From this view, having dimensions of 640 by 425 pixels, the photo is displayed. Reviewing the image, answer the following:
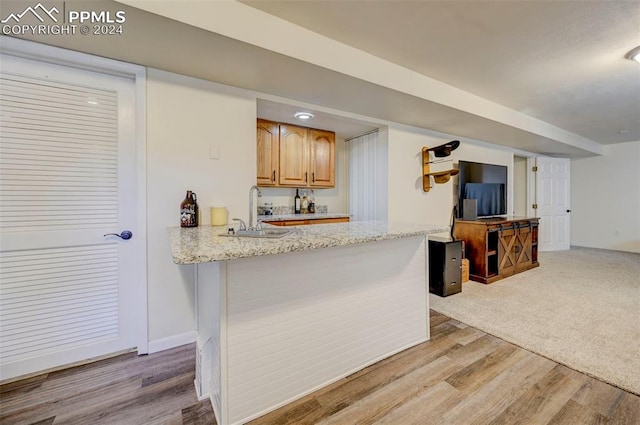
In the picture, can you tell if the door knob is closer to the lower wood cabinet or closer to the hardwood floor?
the hardwood floor

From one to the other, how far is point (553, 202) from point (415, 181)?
427cm

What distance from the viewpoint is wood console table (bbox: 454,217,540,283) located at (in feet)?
11.9

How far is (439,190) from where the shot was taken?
4191mm

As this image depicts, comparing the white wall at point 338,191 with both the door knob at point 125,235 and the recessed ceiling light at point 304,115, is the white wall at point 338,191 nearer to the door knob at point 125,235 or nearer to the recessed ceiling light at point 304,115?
the recessed ceiling light at point 304,115

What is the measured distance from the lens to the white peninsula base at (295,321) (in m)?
1.40

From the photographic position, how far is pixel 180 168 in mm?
2207

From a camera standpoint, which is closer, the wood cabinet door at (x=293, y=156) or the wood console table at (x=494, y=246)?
the wood cabinet door at (x=293, y=156)

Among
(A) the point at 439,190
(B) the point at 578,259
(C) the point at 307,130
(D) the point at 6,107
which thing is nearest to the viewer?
(D) the point at 6,107

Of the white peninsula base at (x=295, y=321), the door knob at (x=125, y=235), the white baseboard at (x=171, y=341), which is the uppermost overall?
the door knob at (x=125, y=235)

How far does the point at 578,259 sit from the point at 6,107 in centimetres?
781

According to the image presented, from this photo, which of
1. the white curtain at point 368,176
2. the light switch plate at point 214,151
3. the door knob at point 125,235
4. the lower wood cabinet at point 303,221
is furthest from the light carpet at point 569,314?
the door knob at point 125,235

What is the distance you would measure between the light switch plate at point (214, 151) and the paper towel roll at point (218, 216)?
0.48 m

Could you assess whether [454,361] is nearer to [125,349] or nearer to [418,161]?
[125,349]

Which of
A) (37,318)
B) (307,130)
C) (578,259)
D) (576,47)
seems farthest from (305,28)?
(578,259)
